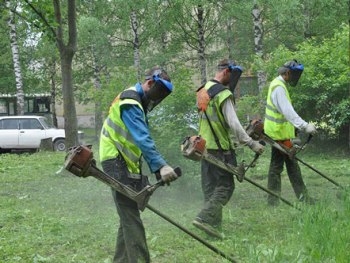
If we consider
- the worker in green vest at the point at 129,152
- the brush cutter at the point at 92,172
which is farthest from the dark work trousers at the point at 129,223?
the brush cutter at the point at 92,172

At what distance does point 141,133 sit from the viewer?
445 centimetres

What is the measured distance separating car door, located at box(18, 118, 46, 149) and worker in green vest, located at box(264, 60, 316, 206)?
45.0 feet

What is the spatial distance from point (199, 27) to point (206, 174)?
18.9m

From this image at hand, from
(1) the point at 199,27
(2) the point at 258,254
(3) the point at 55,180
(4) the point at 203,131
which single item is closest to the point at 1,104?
(1) the point at 199,27

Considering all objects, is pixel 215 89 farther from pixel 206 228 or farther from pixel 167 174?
pixel 167 174

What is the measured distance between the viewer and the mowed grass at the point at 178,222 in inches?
174

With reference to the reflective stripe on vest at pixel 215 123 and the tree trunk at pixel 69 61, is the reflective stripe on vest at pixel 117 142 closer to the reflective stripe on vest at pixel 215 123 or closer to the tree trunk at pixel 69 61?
the reflective stripe on vest at pixel 215 123

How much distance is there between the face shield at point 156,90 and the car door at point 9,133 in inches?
639

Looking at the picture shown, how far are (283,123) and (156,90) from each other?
3358mm

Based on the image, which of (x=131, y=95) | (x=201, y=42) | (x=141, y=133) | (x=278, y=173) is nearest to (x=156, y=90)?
(x=131, y=95)

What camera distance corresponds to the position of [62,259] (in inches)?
230

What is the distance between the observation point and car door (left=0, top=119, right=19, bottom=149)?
20.1 metres

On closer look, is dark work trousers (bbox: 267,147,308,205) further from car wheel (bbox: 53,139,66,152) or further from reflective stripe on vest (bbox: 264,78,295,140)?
car wheel (bbox: 53,139,66,152)

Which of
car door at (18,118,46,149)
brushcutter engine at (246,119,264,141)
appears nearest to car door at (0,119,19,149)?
car door at (18,118,46,149)
